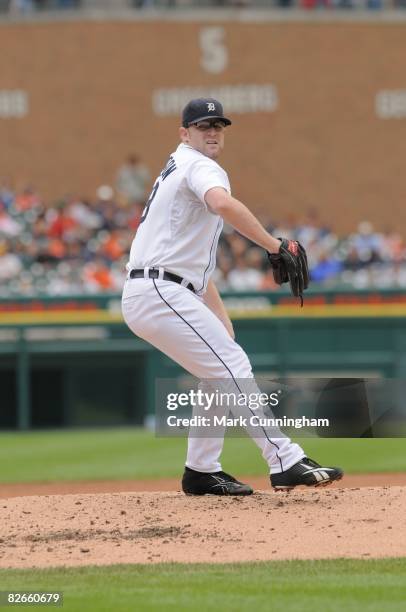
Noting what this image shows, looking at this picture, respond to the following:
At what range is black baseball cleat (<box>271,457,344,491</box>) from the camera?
6328 millimetres

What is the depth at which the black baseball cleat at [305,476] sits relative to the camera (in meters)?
6.33

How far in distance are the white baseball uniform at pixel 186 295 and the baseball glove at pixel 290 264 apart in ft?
1.31

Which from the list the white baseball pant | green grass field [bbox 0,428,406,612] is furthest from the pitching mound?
the white baseball pant

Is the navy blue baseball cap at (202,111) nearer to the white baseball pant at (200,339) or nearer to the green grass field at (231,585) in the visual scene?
the white baseball pant at (200,339)

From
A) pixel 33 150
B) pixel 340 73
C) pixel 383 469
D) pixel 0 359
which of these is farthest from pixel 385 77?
pixel 383 469

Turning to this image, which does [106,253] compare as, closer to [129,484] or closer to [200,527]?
[129,484]

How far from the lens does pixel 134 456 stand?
11297 millimetres

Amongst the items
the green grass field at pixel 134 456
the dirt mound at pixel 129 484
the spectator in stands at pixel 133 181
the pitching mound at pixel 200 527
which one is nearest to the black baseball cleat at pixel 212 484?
the pitching mound at pixel 200 527

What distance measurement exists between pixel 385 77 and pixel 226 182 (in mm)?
19738

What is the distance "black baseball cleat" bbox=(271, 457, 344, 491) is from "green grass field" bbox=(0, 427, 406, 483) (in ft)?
10.7

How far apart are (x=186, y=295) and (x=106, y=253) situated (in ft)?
37.5

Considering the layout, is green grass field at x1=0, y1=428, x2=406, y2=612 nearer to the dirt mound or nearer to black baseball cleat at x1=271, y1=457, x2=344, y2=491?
black baseball cleat at x1=271, y1=457, x2=344, y2=491

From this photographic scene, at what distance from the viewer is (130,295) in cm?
655

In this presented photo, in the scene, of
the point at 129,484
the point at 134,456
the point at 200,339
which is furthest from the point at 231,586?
the point at 134,456
